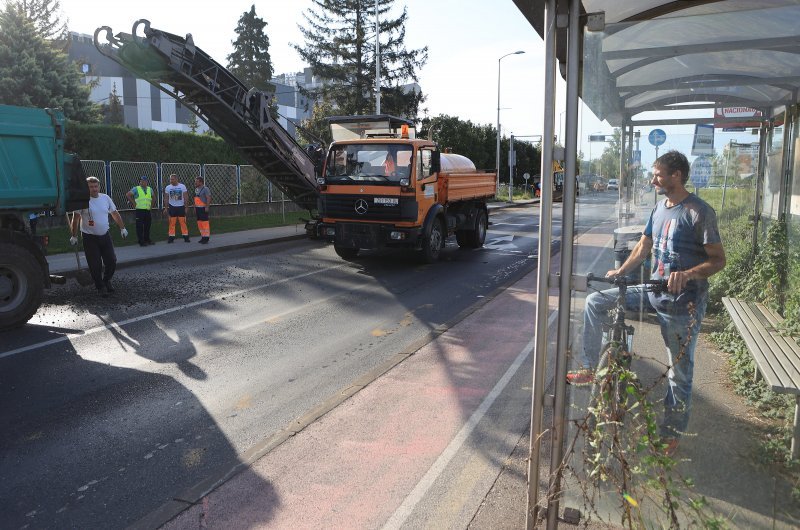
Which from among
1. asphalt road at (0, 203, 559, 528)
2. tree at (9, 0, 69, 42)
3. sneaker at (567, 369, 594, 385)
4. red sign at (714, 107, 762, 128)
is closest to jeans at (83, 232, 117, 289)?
asphalt road at (0, 203, 559, 528)

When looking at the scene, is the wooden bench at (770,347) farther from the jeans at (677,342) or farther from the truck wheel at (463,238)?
the truck wheel at (463,238)

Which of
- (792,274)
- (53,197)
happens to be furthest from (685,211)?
(53,197)

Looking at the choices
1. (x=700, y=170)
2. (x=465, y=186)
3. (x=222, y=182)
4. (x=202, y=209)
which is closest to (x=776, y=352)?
(x=700, y=170)

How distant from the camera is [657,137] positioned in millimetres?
3467

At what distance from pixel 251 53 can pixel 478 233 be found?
40256 millimetres

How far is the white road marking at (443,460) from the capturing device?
3.54 m

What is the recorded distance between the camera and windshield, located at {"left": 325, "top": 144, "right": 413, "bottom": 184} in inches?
492

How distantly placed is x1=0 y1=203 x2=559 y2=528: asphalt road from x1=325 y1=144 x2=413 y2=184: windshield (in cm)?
187

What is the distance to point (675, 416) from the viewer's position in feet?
10.9

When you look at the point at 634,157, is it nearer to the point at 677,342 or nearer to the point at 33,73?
the point at 677,342

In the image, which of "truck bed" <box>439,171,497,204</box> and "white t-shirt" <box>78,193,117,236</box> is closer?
"white t-shirt" <box>78,193,117,236</box>

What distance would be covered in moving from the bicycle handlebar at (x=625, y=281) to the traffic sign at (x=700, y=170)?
57 centimetres

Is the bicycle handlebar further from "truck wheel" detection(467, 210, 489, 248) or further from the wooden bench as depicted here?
"truck wheel" detection(467, 210, 489, 248)

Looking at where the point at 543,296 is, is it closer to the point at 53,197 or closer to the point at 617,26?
the point at 617,26
